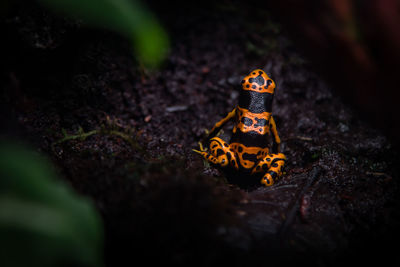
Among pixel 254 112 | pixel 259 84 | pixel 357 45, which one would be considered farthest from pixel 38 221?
pixel 259 84

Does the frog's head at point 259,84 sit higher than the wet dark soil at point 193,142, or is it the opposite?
the frog's head at point 259,84

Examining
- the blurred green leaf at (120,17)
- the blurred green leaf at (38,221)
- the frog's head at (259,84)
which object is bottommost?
the blurred green leaf at (38,221)

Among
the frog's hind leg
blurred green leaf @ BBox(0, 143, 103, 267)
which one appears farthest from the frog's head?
blurred green leaf @ BBox(0, 143, 103, 267)

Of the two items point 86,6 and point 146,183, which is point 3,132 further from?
point 86,6

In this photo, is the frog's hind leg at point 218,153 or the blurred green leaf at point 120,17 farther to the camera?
the frog's hind leg at point 218,153

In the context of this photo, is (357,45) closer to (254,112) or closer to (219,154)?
(254,112)

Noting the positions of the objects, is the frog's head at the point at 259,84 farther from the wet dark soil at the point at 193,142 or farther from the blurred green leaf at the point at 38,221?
the blurred green leaf at the point at 38,221

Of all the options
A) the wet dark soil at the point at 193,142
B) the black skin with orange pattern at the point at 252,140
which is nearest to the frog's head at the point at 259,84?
the black skin with orange pattern at the point at 252,140

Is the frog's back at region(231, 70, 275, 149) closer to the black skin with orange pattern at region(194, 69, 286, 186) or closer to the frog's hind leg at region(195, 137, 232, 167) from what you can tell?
the black skin with orange pattern at region(194, 69, 286, 186)

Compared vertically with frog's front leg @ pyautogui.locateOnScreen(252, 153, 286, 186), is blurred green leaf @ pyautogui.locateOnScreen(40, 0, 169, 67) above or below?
above
